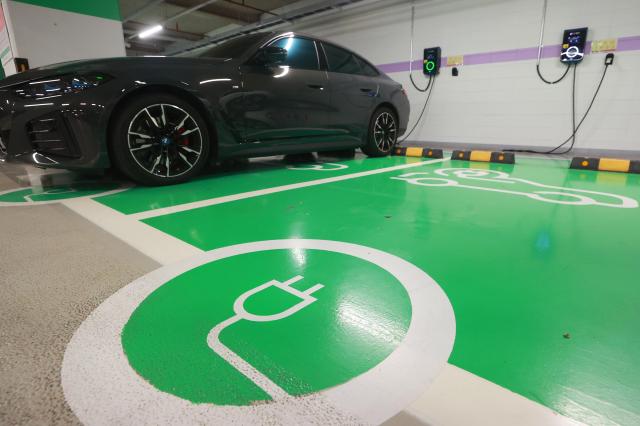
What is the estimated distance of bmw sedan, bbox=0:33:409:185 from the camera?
231 cm

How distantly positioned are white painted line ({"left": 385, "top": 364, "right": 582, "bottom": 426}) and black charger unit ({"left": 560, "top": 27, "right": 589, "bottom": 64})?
6094 millimetres

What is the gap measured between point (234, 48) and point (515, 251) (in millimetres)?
2873

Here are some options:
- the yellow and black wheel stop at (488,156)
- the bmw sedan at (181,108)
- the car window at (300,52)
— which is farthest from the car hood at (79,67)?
the yellow and black wheel stop at (488,156)

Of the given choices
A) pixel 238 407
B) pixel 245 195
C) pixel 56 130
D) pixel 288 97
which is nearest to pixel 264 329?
pixel 238 407

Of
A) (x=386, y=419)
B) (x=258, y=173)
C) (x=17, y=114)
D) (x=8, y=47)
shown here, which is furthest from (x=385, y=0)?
(x=386, y=419)

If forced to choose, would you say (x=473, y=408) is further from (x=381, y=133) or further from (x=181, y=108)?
(x=381, y=133)

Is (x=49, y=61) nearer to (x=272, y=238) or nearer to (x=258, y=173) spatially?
(x=258, y=173)

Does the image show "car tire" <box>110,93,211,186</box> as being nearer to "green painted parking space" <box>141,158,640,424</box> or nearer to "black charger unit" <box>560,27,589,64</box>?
"green painted parking space" <box>141,158,640,424</box>

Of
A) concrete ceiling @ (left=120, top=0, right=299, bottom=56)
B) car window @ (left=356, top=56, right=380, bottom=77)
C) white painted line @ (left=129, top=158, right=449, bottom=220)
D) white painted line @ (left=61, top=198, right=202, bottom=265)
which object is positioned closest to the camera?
white painted line @ (left=61, top=198, right=202, bottom=265)

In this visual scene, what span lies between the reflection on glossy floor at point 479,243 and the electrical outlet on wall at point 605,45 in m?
2.72

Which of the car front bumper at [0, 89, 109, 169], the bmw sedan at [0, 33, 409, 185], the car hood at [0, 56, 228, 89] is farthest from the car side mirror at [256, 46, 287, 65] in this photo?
the car front bumper at [0, 89, 109, 169]

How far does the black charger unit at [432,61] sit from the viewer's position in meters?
6.55

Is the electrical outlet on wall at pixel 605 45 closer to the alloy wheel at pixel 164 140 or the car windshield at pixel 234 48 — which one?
the car windshield at pixel 234 48

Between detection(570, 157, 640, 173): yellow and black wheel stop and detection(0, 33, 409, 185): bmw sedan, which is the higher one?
detection(0, 33, 409, 185): bmw sedan
